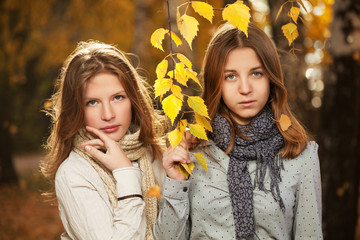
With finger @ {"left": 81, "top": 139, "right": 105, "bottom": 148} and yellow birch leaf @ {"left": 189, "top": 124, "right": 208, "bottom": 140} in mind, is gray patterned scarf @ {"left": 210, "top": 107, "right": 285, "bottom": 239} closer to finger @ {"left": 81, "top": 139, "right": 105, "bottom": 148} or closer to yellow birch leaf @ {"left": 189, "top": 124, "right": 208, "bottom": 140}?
yellow birch leaf @ {"left": 189, "top": 124, "right": 208, "bottom": 140}

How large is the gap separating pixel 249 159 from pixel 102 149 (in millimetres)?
844

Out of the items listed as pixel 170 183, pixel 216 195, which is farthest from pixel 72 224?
pixel 216 195

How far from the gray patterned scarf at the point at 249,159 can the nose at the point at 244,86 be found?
0.20 m

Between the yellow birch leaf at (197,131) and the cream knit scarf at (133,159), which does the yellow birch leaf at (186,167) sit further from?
the cream knit scarf at (133,159)

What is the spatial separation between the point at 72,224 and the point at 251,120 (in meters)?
1.13

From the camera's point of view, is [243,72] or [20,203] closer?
[243,72]

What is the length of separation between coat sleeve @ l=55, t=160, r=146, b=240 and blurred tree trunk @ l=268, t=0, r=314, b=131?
2372mm

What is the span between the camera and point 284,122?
2604mm

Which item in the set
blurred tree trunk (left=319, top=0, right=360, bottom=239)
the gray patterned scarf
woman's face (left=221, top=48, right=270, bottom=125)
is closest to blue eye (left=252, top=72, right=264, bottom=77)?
woman's face (left=221, top=48, right=270, bottom=125)

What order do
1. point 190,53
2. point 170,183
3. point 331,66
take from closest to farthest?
1. point 170,183
2. point 190,53
3. point 331,66

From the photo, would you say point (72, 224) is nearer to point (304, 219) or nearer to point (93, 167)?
point (93, 167)

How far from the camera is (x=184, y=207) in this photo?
250 cm

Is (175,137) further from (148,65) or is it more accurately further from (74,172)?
(148,65)

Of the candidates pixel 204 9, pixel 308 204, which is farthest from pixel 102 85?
pixel 308 204
